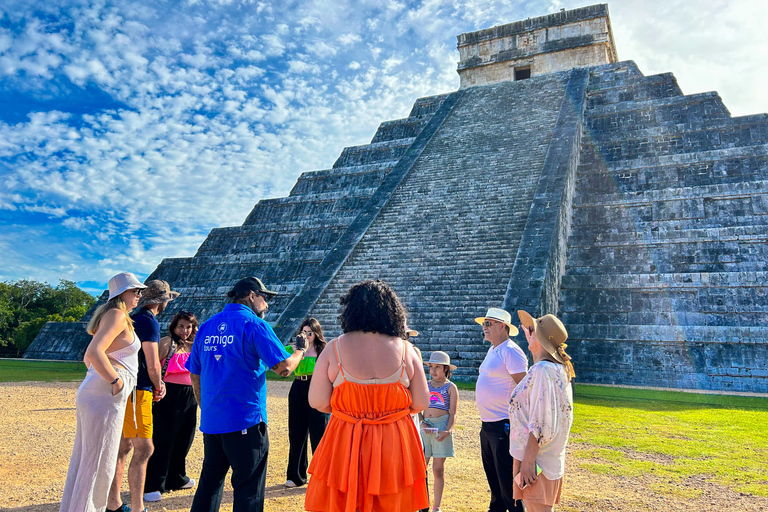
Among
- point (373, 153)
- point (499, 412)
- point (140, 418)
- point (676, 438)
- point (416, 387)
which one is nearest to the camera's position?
point (416, 387)

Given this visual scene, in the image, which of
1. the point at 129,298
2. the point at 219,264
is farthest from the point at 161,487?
the point at 219,264

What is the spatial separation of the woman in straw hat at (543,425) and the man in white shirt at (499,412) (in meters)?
0.61

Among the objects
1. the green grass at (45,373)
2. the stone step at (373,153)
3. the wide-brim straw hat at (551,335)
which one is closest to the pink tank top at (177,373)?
the wide-brim straw hat at (551,335)

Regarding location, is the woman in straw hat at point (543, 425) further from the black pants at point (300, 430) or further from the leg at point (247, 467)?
the black pants at point (300, 430)

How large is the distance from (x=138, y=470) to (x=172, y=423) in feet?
2.49

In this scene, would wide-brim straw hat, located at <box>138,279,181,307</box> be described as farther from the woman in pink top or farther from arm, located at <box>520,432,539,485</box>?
arm, located at <box>520,432,539,485</box>

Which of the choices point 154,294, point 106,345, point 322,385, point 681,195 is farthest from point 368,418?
point 681,195

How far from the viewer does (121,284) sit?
12.4 ft

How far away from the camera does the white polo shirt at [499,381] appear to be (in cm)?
378

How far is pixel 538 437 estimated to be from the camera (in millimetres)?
2916

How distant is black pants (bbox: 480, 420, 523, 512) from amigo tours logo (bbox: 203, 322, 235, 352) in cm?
189

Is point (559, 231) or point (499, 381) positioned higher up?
point (559, 231)

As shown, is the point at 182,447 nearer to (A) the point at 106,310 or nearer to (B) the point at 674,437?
(A) the point at 106,310

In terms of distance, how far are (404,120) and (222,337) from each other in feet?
67.8
